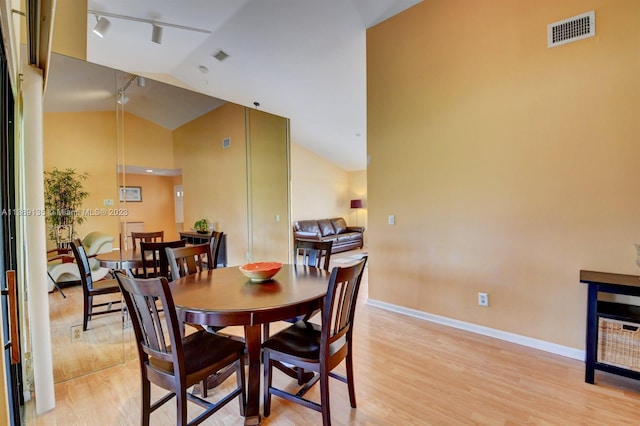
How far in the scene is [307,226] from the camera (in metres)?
7.61

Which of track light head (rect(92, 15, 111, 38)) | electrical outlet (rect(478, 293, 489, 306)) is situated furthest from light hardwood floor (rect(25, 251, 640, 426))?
track light head (rect(92, 15, 111, 38))

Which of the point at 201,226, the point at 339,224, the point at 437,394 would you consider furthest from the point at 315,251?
the point at 339,224

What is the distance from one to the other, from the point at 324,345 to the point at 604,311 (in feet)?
6.43

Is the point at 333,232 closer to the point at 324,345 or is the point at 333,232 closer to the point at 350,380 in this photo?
the point at 350,380

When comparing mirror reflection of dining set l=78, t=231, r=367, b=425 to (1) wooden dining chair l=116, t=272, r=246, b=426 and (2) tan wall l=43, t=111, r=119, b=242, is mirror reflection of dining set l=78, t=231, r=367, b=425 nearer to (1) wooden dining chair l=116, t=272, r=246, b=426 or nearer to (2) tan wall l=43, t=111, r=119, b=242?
(1) wooden dining chair l=116, t=272, r=246, b=426

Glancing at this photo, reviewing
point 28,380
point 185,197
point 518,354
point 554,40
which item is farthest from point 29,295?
point 554,40

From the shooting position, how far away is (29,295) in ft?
5.90

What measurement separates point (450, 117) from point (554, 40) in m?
0.92

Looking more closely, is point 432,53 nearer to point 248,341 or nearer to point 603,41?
point 603,41

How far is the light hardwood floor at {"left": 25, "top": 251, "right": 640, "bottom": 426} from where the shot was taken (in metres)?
1.76

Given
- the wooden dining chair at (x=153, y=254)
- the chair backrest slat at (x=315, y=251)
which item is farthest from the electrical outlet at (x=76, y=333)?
the chair backrest slat at (x=315, y=251)

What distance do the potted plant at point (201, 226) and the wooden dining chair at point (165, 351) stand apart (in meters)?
2.91

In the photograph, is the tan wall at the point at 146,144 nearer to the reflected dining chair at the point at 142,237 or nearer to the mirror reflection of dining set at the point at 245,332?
the reflected dining chair at the point at 142,237

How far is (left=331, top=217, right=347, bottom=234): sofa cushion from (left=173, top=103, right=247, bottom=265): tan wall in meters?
3.57
